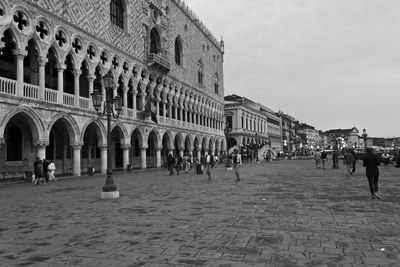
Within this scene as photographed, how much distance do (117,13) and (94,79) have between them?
26.8 ft

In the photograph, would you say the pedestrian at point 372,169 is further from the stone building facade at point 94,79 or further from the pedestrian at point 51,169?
the pedestrian at point 51,169

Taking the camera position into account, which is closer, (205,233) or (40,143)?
(205,233)

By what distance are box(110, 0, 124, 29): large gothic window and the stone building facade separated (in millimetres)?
91

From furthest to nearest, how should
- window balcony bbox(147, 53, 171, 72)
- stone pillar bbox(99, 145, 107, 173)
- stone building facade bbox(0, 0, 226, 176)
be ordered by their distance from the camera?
window balcony bbox(147, 53, 171, 72) < stone pillar bbox(99, 145, 107, 173) < stone building facade bbox(0, 0, 226, 176)

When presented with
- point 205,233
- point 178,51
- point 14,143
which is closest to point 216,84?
point 178,51

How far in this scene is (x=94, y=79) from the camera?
28156 millimetres

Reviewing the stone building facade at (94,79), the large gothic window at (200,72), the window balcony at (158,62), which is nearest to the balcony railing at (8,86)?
the stone building facade at (94,79)

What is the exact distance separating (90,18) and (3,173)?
12.8m

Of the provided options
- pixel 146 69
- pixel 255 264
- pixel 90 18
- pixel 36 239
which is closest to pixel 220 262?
pixel 255 264

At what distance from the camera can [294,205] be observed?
987 centimetres

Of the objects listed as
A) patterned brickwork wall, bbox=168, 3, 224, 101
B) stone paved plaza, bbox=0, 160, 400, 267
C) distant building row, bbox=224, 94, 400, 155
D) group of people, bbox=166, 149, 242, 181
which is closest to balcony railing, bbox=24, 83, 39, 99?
group of people, bbox=166, 149, 242, 181

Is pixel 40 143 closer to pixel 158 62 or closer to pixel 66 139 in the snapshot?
pixel 66 139

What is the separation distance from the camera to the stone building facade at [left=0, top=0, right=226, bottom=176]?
21.5 meters

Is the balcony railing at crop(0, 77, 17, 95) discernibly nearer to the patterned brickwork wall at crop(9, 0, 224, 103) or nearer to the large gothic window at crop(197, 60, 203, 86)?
the patterned brickwork wall at crop(9, 0, 224, 103)
